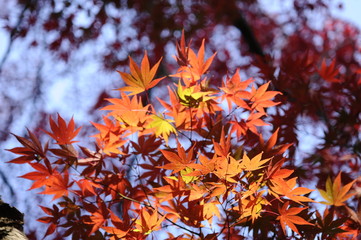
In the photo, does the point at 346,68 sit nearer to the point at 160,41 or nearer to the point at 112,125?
the point at 160,41

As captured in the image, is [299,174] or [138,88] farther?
[299,174]

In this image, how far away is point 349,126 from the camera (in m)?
2.22

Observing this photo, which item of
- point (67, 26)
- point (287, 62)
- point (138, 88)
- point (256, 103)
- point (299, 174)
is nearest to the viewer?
point (138, 88)

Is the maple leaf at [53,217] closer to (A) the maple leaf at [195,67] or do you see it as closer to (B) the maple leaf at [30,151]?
(B) the maple leaf at [30,151]

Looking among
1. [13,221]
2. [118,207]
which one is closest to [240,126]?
[13,221]

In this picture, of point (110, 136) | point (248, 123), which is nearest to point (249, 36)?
point (248, 123)

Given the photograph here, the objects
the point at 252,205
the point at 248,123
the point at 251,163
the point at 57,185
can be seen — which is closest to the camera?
the point at 251,163

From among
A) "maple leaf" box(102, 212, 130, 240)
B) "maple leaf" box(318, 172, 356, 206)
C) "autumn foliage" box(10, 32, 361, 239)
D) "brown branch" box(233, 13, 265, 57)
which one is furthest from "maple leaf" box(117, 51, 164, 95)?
"brown branch" box(233, 13, 265, 57)

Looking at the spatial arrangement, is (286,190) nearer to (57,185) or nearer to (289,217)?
(289,217)

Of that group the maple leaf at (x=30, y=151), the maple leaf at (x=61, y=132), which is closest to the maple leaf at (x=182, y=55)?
the maple leaf at (x=61, y=132)

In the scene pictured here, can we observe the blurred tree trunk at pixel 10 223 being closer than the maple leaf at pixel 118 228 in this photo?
Yes

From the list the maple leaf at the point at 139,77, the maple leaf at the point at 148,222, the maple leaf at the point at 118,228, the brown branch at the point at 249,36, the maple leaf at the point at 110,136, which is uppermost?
the brown branch at the point at 249,36

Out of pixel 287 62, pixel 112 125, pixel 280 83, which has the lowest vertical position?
pixel 112 125

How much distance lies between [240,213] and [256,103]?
460 mm
